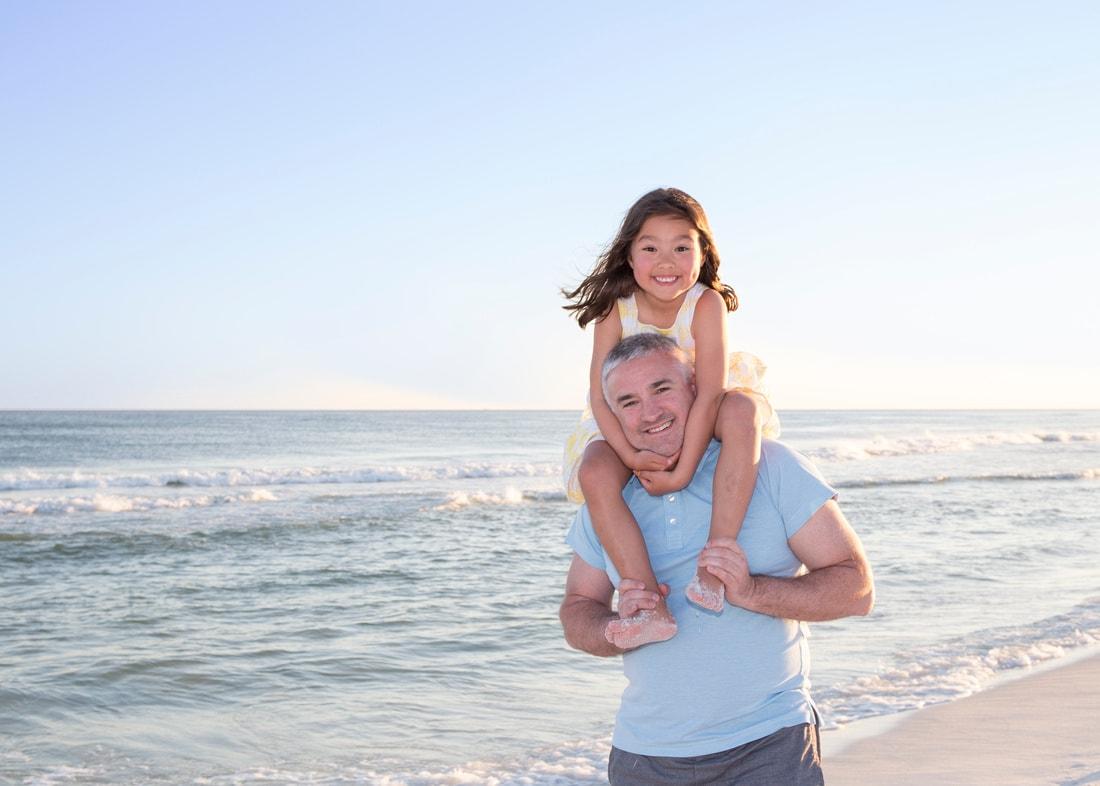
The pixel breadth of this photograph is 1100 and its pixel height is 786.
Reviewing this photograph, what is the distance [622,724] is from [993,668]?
5619 millimetres

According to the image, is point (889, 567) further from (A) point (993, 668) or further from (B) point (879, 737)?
(B) point (879, 737)

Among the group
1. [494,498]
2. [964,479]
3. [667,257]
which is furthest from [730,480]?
[964,479]

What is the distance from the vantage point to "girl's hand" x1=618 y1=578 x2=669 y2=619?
2.16 metres

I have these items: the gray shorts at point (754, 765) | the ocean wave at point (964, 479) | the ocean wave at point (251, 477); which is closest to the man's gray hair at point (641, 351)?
the gray shorts at point (754, 765)

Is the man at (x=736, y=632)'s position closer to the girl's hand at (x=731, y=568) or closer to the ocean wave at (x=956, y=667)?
the girl's hand at (x=731, y=568)

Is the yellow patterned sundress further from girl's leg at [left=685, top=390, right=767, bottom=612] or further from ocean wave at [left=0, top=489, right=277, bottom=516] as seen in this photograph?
ocean wave at [left=0, top=489, right=277, bottom=516]

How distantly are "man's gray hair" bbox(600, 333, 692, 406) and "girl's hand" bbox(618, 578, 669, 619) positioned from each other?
567mm

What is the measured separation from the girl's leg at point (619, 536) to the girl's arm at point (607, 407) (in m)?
0.04

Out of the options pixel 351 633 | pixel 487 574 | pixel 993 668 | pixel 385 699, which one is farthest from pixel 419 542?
pixel 993 668

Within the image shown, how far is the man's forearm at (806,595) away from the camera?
212cm

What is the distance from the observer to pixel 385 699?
6555 millimetres

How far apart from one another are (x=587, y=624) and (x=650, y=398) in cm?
58

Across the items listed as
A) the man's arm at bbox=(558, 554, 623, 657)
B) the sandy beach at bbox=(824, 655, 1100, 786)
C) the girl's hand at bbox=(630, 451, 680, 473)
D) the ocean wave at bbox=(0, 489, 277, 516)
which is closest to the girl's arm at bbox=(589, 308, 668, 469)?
the girl's hand at bbox=(630, 451, 680, 473)

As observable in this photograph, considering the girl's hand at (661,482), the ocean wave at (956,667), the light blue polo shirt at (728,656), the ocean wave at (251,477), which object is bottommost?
the ocean wave at (251,477)
